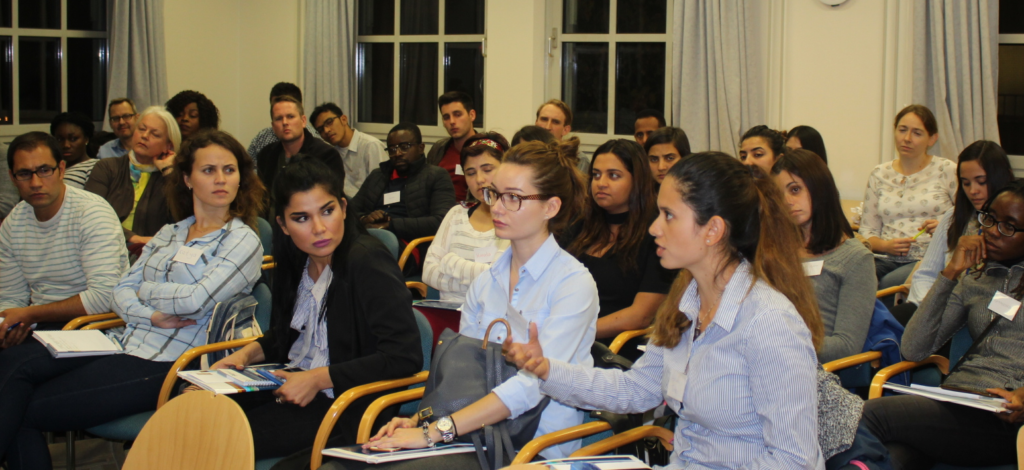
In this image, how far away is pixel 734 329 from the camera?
1.57 metres

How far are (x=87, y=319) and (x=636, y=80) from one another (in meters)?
4.44

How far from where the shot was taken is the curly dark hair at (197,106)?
5660mm

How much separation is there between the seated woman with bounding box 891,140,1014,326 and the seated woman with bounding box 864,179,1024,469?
30.7 inches

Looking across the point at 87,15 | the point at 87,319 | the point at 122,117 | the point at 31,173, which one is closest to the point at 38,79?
the point at 87,15

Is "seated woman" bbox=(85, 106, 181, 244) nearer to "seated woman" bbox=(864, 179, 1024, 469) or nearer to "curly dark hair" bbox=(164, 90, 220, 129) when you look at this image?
"curly dark hair" bbox=(164, 90, 220, 129)

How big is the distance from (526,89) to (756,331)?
15.9 ft

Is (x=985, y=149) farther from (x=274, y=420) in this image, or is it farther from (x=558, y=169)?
(x=274, y=420)

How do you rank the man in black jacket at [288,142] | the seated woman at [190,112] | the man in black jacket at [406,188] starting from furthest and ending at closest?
the seated woman at [190,112] → the man in black jacket at [288,142] → the man in black jacket at [406,188]

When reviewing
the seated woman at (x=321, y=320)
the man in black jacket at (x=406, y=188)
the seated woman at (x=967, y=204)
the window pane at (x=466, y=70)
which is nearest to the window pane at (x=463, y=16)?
the window pane at (x=466, y=70)

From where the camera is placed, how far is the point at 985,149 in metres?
Answer: 3.32

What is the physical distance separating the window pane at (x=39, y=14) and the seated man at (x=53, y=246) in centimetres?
360

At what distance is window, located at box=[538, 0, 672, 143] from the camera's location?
20.0 ft

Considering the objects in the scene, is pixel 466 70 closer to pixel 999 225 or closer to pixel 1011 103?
pixel 1011 103

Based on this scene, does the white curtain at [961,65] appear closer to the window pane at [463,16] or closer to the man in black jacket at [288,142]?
the window pane at [463,16]
